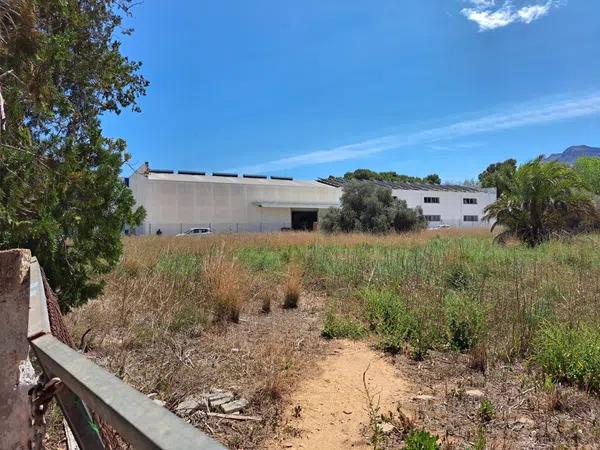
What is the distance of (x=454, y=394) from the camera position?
4.23m

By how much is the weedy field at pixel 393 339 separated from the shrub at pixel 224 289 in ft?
0.08

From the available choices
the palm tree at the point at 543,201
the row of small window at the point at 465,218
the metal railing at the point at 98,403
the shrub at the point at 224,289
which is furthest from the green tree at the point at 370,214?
the metal railing at the point at 98,403

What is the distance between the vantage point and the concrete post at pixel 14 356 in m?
1.69

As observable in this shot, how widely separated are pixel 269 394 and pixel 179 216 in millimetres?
44502

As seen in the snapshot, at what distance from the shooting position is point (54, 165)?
14.1ft

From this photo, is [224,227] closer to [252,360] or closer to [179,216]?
[179,216]

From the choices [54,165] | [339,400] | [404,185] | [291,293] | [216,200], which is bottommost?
[339,400]

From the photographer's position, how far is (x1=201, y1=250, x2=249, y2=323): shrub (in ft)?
23.4

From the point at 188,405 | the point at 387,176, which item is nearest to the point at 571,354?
the point at 188,405

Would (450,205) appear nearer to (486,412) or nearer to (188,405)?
(486,412)

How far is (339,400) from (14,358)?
10.5ft

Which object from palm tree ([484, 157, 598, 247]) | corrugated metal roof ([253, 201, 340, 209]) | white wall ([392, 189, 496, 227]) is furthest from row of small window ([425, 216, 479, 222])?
palm tree ([484, 157, 598, 247])

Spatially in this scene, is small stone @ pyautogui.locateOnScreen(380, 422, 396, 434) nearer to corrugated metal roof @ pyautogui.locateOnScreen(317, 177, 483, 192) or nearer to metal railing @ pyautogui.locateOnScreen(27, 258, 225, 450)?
metal railing @ pyautogui.locateOnScreen(27, 258, 225, 450)

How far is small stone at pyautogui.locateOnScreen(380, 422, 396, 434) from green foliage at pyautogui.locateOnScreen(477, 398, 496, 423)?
708 millimetres
